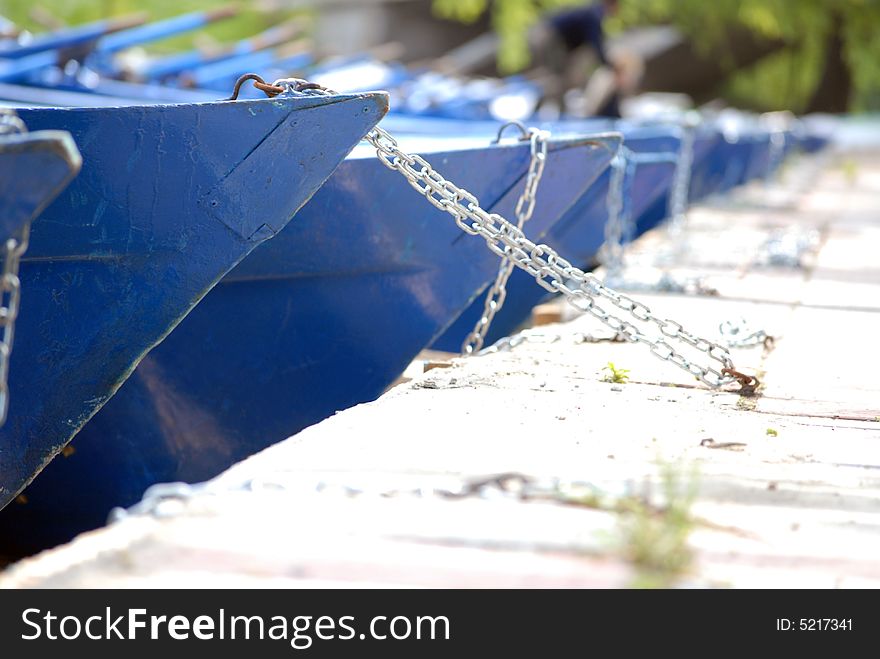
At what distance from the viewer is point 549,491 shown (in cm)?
261

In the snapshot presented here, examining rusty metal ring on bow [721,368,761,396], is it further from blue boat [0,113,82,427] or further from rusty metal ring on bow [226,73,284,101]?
blue boat [0,113,82,427]

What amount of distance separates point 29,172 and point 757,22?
18678mm

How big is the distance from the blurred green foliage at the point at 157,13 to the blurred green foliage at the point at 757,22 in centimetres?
376

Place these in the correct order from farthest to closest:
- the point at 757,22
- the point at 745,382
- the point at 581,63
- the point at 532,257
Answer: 1. the point at 757,22
2. the point at 581,63
3. the point at 745,382
4. the point at 532,257

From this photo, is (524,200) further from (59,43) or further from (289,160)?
(59,43)

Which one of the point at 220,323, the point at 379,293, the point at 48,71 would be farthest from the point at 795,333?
the point at 48,71

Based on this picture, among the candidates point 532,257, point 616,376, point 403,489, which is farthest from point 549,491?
point 616,376

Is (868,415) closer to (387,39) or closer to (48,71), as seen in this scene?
(48,71)

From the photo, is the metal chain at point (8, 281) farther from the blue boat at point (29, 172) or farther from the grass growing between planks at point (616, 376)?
the grass growing between planks at point (616, 376)

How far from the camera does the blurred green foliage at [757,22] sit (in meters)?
19.8

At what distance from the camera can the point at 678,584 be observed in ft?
7.18

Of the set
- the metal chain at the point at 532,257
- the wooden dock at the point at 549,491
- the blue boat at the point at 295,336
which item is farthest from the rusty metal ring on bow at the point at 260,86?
the wooden dock at the point at 549,491

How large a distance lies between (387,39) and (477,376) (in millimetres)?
19458

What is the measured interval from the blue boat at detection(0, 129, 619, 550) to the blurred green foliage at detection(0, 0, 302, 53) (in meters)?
15.8
